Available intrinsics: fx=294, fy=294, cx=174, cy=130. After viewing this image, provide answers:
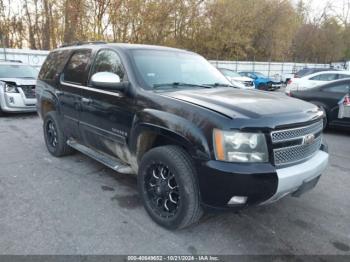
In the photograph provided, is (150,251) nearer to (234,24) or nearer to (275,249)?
(275,249)

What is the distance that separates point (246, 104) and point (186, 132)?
2.10 feet

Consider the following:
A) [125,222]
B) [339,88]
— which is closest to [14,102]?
[125,222]

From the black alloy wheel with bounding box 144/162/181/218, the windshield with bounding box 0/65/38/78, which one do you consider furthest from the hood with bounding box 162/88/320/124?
the windshield with bounding box 0/65/38/78

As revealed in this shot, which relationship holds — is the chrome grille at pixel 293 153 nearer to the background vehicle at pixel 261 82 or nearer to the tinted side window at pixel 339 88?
the tinted side window at pixel 339 88

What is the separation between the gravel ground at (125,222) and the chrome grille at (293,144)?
79 cm

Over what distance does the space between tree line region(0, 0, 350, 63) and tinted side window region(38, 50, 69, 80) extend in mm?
13069

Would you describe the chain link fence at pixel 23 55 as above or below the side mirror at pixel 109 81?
above

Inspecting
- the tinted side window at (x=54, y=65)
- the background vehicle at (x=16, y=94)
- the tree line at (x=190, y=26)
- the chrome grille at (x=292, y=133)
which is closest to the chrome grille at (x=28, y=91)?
the background vehicle at (x=16, y=94)

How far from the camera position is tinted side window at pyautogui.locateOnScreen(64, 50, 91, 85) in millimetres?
4036

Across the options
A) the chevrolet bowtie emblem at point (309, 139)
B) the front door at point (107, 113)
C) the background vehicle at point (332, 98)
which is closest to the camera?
the chevrolet bowtie emblem at point (309, 139)

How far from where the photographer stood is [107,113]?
3.52 metres

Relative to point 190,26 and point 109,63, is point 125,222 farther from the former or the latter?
point 190,26

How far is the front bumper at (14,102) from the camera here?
8281 millimetres

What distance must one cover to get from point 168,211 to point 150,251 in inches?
17.8
